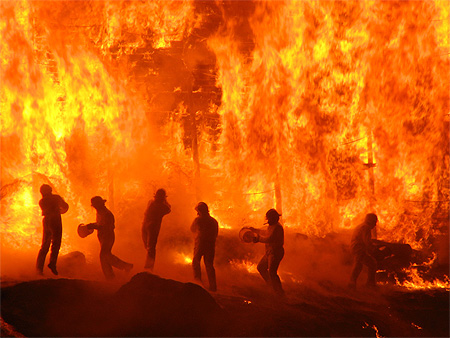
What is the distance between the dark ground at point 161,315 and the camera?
Answer: 6168 mm

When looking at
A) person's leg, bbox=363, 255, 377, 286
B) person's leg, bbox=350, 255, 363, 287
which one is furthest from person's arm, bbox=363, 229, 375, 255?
person's leg, bbox=350, 255, 363, 287

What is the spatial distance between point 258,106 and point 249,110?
0.91 feet

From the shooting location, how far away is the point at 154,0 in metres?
13.2

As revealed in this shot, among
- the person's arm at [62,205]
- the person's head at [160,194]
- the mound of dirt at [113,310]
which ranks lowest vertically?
the mound of dirt at [113,310]

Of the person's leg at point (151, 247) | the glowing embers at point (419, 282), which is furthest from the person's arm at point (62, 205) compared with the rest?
the glowing embers at point (419, 282)

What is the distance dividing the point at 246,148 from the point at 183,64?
2.90 meters

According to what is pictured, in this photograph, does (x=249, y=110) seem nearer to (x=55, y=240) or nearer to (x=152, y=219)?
(x=152, y=219)

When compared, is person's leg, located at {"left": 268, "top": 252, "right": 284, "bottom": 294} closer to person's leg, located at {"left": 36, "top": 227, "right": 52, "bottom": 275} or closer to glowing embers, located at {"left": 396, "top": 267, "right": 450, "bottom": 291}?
glowing embers, located at {"left": 396, "top": 267, "right": 450, "bottom": 291}

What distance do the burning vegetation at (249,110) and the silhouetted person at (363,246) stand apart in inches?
97.3

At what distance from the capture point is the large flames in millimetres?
12812

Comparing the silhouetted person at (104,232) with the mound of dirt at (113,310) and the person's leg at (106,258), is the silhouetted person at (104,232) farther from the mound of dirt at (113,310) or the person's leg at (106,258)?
the mound of dirt at (113,310)

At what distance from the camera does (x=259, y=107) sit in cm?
1348

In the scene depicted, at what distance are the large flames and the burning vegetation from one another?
0.03 m

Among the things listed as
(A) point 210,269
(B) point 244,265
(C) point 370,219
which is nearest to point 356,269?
(C) point 370,219
